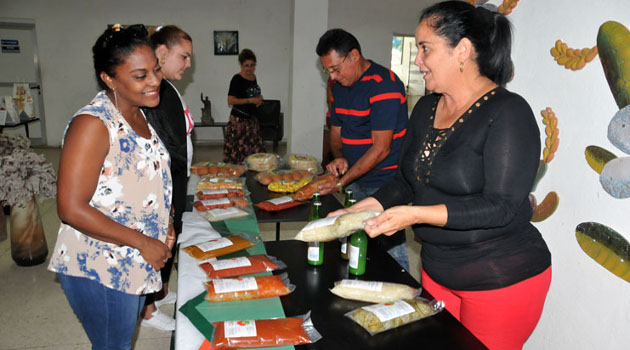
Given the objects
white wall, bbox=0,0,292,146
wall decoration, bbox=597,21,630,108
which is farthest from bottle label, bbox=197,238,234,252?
white wall, bbox=0,0,292,146

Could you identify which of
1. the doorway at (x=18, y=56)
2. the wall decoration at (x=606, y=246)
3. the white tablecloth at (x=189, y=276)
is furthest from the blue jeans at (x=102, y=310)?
the doorway at (x=18, y=56)

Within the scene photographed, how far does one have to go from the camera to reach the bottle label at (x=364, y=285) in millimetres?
1358

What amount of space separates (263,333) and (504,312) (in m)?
0.76

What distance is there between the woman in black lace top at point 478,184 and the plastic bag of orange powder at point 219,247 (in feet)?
2.16

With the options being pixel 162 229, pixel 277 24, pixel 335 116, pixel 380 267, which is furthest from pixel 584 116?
pixel 277 24

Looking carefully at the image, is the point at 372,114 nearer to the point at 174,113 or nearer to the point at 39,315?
the point at 174,113

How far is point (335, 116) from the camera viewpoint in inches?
110

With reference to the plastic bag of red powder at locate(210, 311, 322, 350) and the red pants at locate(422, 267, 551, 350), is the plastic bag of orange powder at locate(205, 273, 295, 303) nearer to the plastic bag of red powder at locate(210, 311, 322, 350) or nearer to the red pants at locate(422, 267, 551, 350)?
the plastic bag of red powder at locate(210, 311, 322, 350)

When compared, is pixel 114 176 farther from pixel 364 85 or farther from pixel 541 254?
pixel 364 85

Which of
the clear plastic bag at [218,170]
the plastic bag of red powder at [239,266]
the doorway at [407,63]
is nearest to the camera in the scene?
the plastic bag of red powder at [239,266]

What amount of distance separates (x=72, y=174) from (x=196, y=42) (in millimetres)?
7786

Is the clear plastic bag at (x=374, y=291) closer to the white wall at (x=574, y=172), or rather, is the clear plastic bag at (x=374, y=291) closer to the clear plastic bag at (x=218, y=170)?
the white wall at (x=574, y=172)

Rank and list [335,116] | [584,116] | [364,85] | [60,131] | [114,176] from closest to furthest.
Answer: [114,176] < [584,116] < [364,85] < [335,116] < [60,131]

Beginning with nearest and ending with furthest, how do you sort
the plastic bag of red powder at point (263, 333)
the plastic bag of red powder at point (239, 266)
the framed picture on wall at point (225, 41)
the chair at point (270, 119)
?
1. the plastic bag of red powder at point (263, 333)
2. the plastic bag of red powder at point (239, 266)
3. the chair at point (270, 119)
4. the framed picture on wall at point (225, 41)
